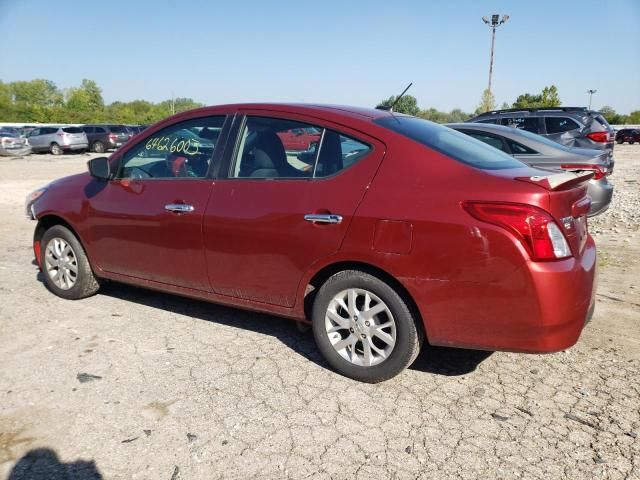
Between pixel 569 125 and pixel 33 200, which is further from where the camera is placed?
pixel 569 125

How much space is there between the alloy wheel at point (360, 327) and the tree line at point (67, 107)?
6605 centimetres

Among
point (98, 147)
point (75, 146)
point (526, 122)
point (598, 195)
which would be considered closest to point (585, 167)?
point (598, 195)

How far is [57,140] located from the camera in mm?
28938

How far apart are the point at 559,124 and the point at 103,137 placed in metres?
26.2

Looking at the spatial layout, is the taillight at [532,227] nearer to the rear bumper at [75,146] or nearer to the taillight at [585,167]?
the taillight at [585,167]

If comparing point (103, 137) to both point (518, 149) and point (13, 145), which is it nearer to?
point (13, 145)

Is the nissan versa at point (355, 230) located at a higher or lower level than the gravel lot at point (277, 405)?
higher

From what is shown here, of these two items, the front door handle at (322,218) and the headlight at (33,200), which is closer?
the front door handle at (322,218)

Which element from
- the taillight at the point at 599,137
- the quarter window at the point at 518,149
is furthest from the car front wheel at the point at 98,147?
the quarter window at the point at 518,149

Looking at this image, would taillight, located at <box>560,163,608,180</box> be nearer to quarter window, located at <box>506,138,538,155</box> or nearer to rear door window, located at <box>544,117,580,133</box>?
quarter window, located at <box>506,138,538,155</box>

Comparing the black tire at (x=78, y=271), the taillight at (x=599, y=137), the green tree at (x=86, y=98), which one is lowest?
the black tire at (x=78, y=271)

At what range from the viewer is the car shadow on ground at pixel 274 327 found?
3.54 metres

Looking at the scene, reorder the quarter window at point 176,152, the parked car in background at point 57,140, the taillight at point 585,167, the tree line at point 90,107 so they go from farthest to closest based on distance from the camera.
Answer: the tree line at point 90,107 < the parked car in background at point 57,140 < the taillight at point 585,167 < the quarter window at point 176,152

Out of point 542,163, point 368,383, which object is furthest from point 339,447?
point 542,163
